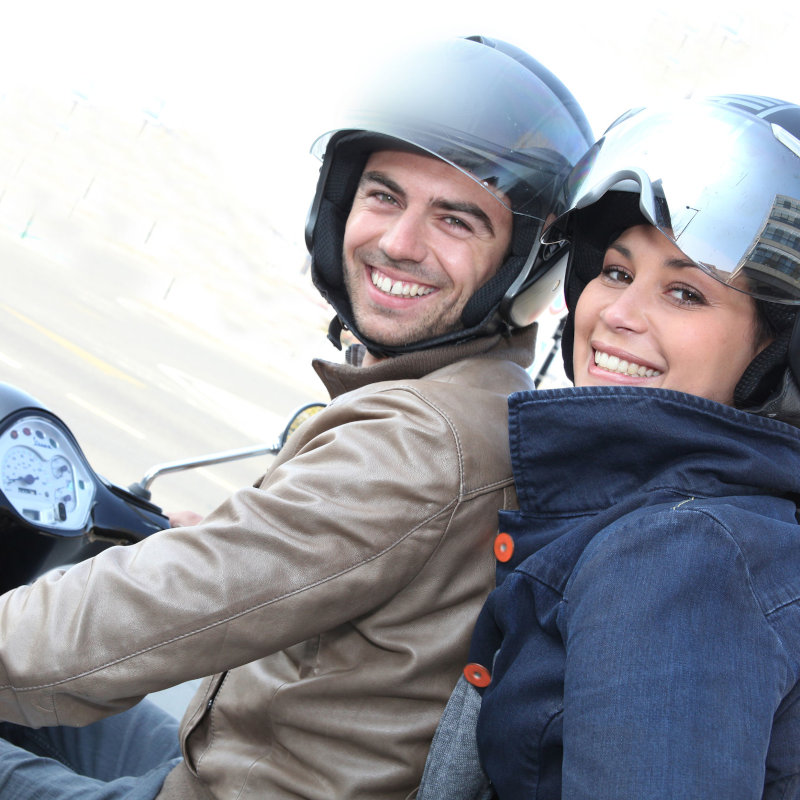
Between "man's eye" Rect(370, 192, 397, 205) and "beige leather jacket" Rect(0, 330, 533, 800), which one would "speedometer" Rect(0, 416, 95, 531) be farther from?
"man's eye" Rect(370, 192, 397, 205)

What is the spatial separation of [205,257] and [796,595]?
16382mm

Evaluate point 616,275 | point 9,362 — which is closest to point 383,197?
point 616,275

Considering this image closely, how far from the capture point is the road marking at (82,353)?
8141mm

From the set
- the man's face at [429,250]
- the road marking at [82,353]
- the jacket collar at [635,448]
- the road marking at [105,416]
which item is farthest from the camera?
the road marking at [82,353]

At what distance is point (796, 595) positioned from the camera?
933 millimetres

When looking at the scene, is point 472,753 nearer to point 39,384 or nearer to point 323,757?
point 323,757

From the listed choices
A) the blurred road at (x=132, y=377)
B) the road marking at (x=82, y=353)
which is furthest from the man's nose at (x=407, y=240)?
the road marking at (x=82, y=353)

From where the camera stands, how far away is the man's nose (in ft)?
6.62

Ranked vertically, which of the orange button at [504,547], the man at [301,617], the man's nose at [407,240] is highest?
the man's nose at [407,240]

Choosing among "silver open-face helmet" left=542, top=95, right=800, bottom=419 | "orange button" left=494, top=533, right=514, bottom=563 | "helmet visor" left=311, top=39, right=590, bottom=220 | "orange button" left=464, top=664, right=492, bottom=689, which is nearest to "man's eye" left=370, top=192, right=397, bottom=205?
"helmet visor" left=311, top=39, right=590, bottom=220

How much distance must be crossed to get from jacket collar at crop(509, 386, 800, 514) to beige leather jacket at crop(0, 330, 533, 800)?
17cm

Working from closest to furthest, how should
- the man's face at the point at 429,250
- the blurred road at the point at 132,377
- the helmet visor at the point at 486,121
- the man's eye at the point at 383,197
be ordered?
the helmet visor at the point at 486,121
the man's face at the point at 429,250
the man's eye at the point at 383,197
the blurred road at the point at 132,377

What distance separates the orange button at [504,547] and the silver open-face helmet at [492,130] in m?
0.72

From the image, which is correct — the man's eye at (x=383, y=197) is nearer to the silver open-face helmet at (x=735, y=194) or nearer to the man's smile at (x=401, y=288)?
the man's smile at (x=401, y=288)
